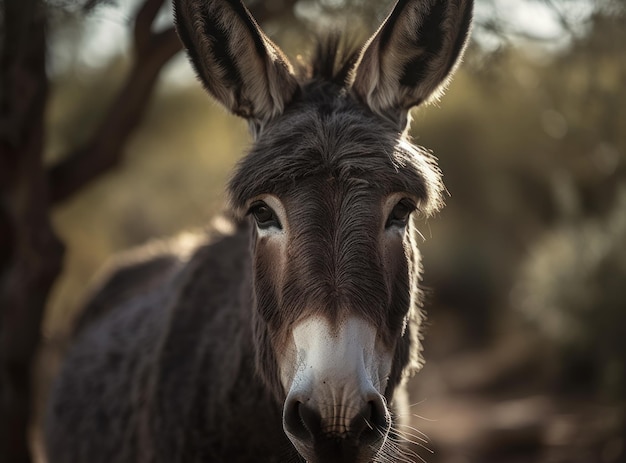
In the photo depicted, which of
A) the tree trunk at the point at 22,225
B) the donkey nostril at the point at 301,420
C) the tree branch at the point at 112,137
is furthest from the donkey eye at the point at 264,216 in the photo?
the tree trunk at the point at 22,225

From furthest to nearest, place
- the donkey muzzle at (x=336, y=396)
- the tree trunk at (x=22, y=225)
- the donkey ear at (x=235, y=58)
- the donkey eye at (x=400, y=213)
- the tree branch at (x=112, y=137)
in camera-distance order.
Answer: the tree branch at (x=112, y=137), the tree trunk at (x=22, y=225), the donkey ear at (x=235, y=58), the donkey eye at (x=400, y=213), the donkey muzzle at (x=336, y=396)

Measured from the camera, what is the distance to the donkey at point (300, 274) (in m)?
2.45

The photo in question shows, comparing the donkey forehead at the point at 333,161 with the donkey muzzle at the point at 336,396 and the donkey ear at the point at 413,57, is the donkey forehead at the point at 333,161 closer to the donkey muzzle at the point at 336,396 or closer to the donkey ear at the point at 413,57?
the donkey ear at the point at 413,57

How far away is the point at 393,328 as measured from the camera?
2727 millimetres

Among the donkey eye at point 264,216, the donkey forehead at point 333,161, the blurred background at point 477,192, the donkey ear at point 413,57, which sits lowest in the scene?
Answer: the blurred background at point 477,192

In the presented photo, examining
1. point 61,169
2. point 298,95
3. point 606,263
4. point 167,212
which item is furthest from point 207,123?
point 298,95

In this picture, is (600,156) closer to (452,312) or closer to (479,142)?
(452,312)

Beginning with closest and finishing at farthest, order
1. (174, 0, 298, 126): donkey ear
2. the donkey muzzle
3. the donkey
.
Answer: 1. the donkey muzzle
2. the donkey
3. (174, 0, 298, 126): donkey ear

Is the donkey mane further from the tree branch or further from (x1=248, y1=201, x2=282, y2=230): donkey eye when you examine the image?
the tree branch

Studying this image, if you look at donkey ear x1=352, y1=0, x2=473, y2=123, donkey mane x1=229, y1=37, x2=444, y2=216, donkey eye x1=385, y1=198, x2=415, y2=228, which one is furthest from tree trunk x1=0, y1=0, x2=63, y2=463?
donkey eye x1=385, y1=198, x2=415, y2=228

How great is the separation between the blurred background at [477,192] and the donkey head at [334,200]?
352 millimetres

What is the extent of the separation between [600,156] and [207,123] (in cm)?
1065

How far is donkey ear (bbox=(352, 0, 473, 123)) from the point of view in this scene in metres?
3.05

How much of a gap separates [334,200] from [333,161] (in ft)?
0.49
